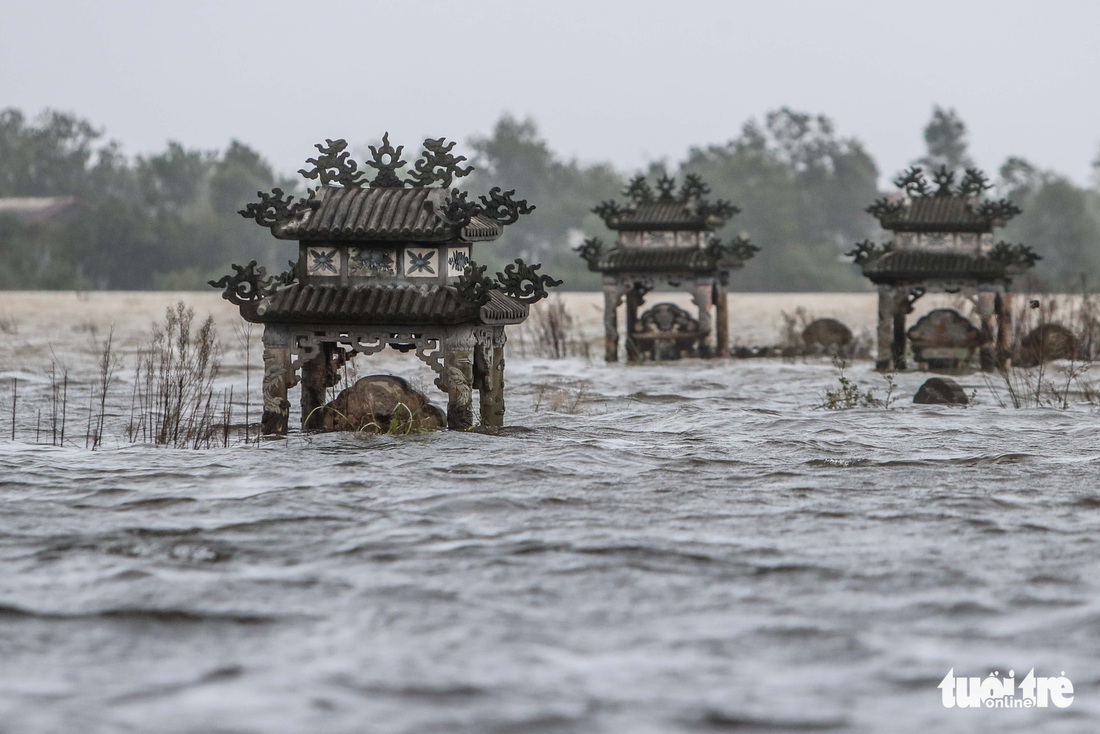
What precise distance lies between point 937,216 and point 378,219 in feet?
36.4

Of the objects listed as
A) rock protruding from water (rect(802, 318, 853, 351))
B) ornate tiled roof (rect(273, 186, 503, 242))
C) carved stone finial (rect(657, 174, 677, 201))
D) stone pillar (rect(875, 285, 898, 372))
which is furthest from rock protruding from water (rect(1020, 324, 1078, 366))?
ornate tiled roof (rect(273, 186, 503, 242))

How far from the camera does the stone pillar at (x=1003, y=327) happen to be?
2231 cm

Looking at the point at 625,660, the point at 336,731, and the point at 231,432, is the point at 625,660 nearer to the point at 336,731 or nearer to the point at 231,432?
the point at 336,731

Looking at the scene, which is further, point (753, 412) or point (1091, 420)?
point (753, 412)

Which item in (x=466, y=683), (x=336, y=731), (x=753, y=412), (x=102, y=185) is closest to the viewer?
(x=336, y=731)

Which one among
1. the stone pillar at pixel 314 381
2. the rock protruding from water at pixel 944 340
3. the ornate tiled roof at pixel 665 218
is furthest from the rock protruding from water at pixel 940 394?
the ornate tiled roof at pixel 665 218

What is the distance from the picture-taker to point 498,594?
312 inches

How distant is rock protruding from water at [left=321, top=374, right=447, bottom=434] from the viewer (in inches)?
535

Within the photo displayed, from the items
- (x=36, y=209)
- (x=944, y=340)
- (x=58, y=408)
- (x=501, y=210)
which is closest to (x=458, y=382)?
(x=501, y=210)

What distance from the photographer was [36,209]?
6631 centimetres

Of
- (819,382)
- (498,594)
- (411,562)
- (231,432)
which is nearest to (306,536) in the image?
(411,562)

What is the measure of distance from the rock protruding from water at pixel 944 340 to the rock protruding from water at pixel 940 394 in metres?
5.29

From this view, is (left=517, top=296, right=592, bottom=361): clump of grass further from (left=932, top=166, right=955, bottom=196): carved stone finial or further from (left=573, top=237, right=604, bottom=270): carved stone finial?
(left=932, top=166, right=955, bottom=196): carved stone finial

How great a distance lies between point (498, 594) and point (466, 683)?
1.49 metres
